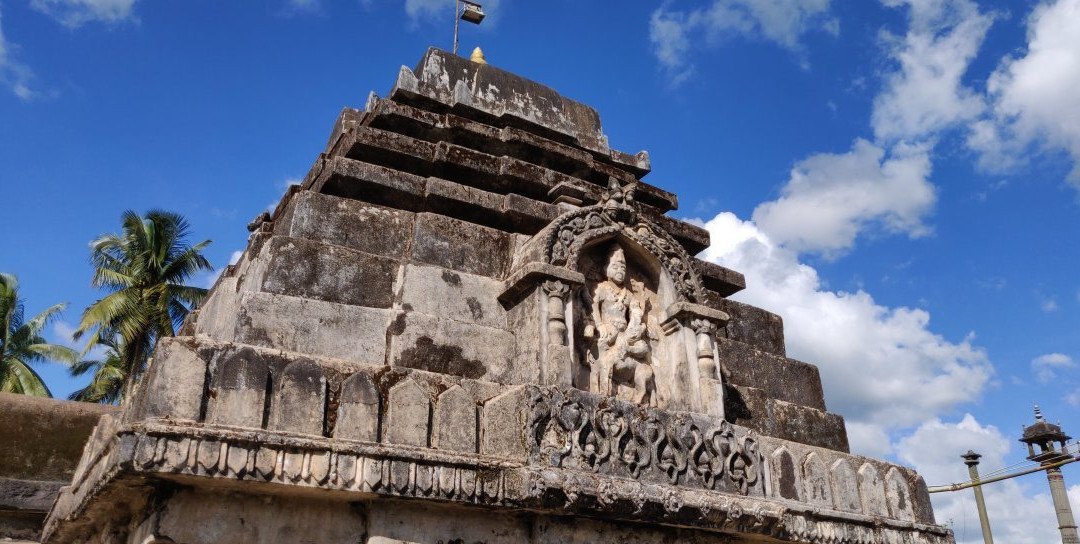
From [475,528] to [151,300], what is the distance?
2651cm

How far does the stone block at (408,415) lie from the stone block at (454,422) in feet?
0.23

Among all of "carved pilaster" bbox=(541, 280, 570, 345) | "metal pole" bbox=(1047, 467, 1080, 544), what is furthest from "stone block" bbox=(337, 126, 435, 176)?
"metal pole" bbox=(1047, 467, 1080, 544)

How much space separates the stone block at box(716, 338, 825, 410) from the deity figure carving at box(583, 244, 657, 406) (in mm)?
1366

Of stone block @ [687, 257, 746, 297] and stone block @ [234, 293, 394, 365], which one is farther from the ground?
stone block @ [687, 257, 746, 297]

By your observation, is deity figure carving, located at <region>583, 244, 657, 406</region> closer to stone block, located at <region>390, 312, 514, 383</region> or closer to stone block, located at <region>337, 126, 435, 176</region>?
stone block, located at <region>390, 312, 514, 383</region>

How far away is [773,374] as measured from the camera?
9047 millimetres

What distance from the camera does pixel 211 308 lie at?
8.19 meters

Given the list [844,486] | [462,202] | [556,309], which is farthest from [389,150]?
[844,486]

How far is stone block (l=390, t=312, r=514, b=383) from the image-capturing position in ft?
22.1

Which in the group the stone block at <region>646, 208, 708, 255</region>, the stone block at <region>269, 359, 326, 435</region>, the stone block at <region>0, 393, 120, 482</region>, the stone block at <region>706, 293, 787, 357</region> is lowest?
the stone block at <region>269, 359, 326, 435</region>

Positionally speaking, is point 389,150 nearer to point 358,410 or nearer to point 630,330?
point 630,330

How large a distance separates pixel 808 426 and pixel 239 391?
5726mm

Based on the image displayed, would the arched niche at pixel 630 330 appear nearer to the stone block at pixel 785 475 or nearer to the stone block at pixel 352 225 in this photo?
the stone block at pixel 785 475

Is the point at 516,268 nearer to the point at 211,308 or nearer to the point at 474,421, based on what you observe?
the point at 474,421
